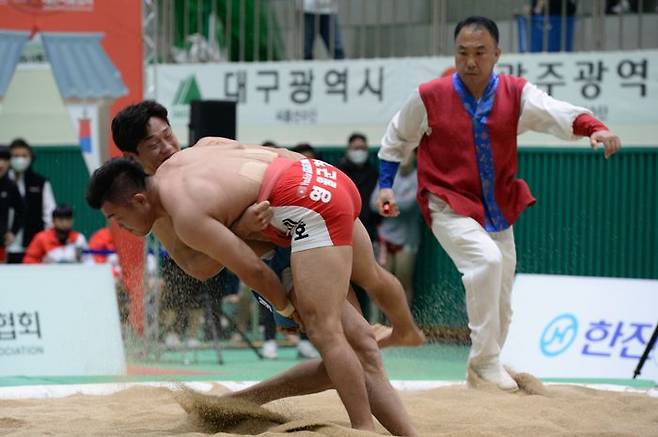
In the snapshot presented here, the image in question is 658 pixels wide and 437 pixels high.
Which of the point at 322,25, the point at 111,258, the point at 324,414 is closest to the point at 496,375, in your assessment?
the point at 324,414

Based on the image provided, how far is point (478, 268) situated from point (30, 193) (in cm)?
476

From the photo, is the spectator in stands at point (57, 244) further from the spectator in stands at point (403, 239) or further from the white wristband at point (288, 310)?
the white wristband at point (288, 310)

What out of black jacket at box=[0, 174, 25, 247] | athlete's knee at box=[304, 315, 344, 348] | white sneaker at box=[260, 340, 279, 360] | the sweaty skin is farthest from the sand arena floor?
black jacket at box=[0, 174, 25, 247]

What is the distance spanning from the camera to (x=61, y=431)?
4.57 m

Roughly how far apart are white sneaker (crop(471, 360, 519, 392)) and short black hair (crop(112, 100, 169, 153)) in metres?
2.06

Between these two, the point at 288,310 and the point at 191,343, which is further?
the point at 191,343

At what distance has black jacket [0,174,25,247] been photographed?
9.06 m

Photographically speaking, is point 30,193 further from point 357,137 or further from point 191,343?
point 357,137

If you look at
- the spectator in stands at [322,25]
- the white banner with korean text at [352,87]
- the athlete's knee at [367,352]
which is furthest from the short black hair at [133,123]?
the spectator in stands at [322,25]

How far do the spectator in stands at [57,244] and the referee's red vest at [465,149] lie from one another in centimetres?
366

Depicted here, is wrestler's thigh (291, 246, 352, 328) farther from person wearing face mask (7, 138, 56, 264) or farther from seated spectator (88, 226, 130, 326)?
person wearing face mask (7, 138, 56, 264)

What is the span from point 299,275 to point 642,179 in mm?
5408

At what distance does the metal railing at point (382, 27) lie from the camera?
356 inches

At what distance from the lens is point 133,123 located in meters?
4.66
